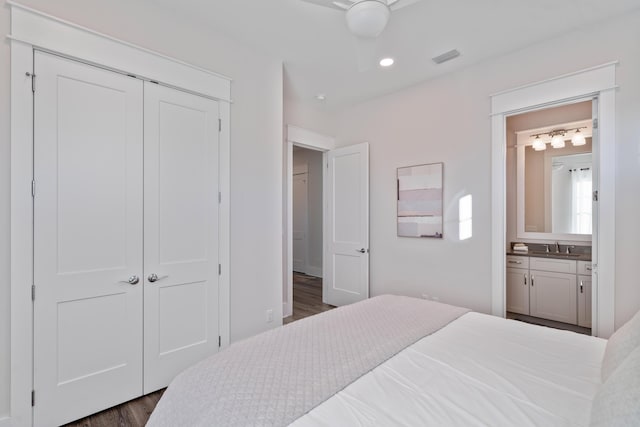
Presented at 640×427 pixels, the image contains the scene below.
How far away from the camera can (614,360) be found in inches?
45.4

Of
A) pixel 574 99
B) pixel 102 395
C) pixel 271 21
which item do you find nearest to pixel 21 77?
pixel 271 21

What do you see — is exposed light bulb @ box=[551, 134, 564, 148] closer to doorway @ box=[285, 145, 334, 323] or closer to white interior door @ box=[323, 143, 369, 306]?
white interior door @ box=[323, 143, 369, 306]

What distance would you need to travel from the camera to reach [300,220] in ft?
22.7

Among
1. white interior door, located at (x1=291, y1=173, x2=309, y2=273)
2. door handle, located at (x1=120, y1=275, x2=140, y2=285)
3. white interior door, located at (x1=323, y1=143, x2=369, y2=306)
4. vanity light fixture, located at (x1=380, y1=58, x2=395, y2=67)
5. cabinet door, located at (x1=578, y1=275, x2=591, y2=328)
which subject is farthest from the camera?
white interior door, located at (x1=291, y1=173, x2=309, y2=273)

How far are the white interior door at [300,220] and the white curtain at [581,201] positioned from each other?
4.48m

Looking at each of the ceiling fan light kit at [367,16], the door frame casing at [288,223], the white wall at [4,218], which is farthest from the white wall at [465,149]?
the white wall at [4,218]

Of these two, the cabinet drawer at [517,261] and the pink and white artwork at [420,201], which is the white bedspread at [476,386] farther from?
the cabinet drawer at [517,261]

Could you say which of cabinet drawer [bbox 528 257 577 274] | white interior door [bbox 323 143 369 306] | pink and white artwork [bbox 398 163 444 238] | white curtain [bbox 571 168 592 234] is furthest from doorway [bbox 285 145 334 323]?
white curtain [bbox 571 168 592 234]

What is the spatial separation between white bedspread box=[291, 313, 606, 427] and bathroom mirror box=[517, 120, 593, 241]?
2.72m

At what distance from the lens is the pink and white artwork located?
11.0ft

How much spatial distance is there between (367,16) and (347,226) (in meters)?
2.83

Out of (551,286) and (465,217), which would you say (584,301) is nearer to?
(551,286)

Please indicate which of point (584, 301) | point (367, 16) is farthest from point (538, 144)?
point (367, 16)

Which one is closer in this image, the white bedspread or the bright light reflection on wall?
the white bedspread
